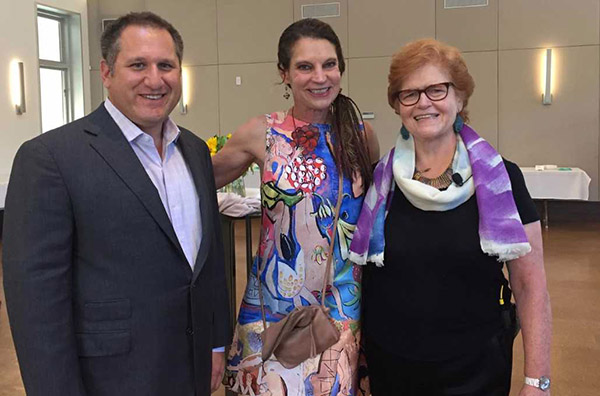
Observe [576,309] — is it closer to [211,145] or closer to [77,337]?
[211,145]

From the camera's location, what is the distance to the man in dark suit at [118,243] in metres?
1.48

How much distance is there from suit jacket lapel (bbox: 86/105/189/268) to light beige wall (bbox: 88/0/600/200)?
8024mm

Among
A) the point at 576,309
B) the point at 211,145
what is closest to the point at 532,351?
the point at 211,145

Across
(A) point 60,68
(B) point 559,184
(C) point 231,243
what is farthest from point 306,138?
(A) point 60,68

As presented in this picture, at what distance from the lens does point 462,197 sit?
5.90ft

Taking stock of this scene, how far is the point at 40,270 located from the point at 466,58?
935 centimetres

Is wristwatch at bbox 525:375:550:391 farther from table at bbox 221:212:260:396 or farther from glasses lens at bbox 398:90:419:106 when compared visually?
table at bbox 221:212:260:396

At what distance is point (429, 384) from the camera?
6.16ft

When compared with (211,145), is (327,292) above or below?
below

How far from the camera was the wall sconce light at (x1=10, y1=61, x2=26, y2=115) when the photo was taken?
1015 cm

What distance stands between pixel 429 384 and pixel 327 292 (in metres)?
0.45

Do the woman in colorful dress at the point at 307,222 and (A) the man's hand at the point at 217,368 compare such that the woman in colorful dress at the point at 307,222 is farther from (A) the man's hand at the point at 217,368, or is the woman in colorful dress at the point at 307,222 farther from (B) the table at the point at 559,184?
(B) the table at the point at 559,184

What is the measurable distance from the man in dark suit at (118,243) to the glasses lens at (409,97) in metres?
0.66

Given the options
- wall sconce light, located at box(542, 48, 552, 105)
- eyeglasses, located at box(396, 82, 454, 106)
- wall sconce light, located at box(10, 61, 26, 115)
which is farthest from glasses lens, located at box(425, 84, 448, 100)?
wall sconce light, located at box(10, 61, 26, 115)
